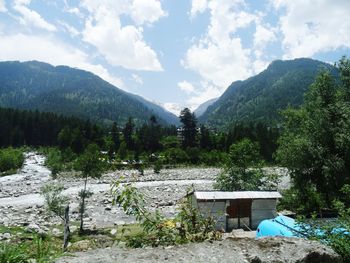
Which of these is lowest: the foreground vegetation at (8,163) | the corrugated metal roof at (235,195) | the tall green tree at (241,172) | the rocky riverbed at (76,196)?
the rocky riverbed at (76,196)

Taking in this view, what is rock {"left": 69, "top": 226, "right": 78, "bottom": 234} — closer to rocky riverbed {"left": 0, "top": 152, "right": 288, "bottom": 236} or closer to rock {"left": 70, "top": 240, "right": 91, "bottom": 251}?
rocky riverbed {"left": 0, "top": 152, "right": 288, "bottom": 236}

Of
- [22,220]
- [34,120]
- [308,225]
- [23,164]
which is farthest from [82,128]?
[308,225]

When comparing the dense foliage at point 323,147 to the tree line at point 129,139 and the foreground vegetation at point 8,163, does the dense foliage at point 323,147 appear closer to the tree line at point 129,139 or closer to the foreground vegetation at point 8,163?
the foreground vegetation at point 8,163

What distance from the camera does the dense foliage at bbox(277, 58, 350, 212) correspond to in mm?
23188

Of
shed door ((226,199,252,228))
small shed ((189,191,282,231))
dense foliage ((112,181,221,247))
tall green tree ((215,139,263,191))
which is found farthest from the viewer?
tall green tree ((215,139,263,191))

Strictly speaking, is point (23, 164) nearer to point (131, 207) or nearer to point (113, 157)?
point (113, 157)

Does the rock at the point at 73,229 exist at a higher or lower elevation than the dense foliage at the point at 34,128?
lower

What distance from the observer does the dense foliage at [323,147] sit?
2319 centimetres

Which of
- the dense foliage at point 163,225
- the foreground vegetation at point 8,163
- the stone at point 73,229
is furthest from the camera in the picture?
the foreground vegetation at point 8,163

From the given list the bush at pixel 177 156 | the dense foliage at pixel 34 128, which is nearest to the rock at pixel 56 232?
the bush at pixel 177 156

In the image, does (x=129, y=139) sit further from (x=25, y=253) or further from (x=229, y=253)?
(x=25, y=253)

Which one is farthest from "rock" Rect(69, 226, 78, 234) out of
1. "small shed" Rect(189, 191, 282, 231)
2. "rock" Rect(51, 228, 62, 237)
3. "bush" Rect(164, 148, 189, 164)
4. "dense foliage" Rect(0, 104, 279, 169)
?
Result: "bush" Rect(164, 148, 189, 164)

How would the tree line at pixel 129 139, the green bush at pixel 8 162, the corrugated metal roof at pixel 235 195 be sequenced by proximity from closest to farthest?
the corrugated metal roof at pixel 235 195 → the green bush at pixel 8 162 → the tree line at pixel 129 139

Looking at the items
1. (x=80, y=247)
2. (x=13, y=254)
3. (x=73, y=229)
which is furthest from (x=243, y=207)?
(x=13, y=254)
